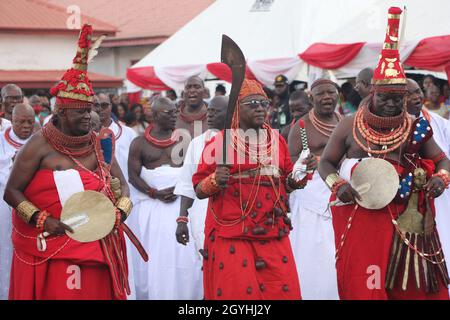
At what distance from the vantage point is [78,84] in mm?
6980

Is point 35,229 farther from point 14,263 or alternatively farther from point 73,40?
point 73,40

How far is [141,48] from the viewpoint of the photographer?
38.8 metres

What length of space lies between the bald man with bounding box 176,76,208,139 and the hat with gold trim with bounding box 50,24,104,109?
4316 mm

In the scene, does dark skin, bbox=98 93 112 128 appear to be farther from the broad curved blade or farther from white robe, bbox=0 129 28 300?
the broad curved blade

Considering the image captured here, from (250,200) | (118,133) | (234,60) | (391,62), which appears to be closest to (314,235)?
(118,133)

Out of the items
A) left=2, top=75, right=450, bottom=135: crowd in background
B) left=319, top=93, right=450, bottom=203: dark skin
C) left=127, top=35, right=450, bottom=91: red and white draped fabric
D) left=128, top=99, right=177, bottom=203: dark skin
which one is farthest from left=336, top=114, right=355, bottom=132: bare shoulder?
left=127, top=35, right=450, bottom=91: red and white draped fabric

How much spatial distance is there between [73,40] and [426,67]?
753 inches

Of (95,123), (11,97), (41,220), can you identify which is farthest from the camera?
(11,97)

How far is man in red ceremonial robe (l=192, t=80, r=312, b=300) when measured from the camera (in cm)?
702

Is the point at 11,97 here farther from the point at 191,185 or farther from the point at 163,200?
the point at 191,185

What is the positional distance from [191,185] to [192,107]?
318 cm

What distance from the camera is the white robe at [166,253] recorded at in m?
10.8

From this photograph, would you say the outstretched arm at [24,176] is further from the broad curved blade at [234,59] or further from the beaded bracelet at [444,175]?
the beaded bracelet at [444,175]

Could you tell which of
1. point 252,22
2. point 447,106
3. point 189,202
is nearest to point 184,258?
point 189,202
